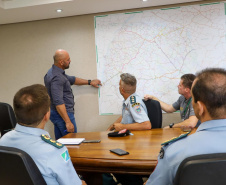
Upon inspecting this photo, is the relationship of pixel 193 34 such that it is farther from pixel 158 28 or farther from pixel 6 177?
pixel 6 177

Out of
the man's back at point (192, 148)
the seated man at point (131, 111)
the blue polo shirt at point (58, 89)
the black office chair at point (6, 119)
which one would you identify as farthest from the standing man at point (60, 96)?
the man's back at point (192, 148)

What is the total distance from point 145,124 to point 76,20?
6.71ft

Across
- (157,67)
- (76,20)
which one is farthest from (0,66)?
(157,67)

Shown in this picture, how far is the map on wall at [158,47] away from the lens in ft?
10.3

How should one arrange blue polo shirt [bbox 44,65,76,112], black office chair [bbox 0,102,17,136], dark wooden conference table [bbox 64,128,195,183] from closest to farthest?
1. dark wooden conference table [bbox 64,128,195,183]
2. black office chair [bbox 0,102,17,136]
3. blue polo shirt [bbox 44,65,76,112]

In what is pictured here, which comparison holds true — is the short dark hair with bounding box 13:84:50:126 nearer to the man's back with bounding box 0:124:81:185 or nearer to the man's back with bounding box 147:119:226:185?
the man's back with bounding box 0:124:81:185

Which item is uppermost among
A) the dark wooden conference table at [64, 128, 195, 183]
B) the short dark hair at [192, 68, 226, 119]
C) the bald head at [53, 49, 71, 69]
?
the bald head at [53, 49, 71, 69]

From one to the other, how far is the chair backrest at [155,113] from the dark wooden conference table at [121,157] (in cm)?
48

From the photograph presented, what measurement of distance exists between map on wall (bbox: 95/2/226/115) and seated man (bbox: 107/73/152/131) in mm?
932

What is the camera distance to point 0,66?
389 centimetres

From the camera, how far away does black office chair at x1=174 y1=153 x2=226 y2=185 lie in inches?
32.1

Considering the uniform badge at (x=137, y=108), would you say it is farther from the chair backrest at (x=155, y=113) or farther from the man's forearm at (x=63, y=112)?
the man's forearm at (x=63, y=112)

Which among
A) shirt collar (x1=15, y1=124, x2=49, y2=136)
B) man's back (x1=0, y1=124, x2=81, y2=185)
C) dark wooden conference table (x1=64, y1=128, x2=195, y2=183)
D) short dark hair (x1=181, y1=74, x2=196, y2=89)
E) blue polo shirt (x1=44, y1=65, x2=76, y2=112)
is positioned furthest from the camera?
blue polo shirt (x1=44, y1=65, x2=76, y2=112)

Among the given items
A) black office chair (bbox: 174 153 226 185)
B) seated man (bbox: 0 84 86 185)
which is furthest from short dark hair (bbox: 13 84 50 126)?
black office chair (bbox: 174 153 226 185)
